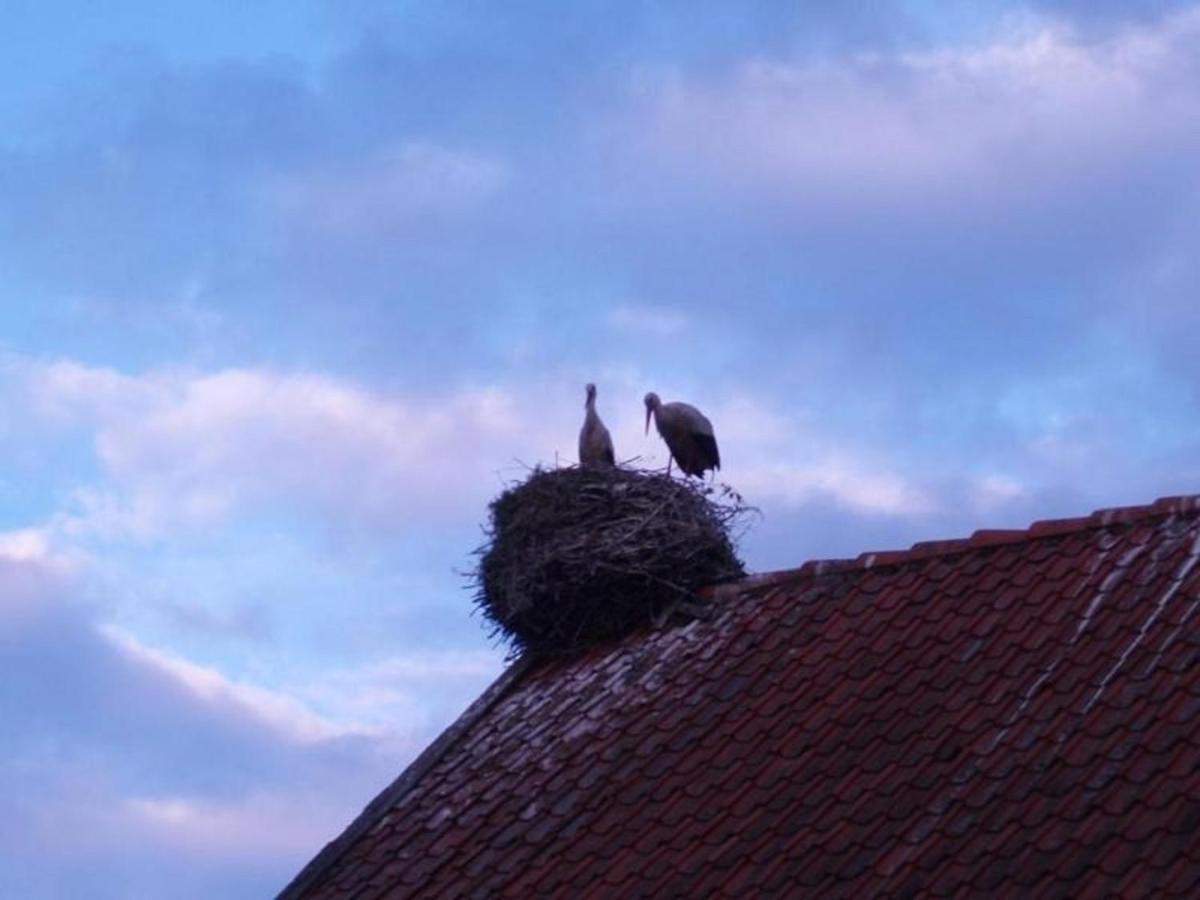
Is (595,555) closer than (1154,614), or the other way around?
(1154,614)

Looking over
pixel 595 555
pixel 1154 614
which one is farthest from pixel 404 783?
pixel 1154 614

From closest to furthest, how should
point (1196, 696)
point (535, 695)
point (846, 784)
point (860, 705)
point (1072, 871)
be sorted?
point (1072, 871)
point (1196, 696)
point (846, 784)
point (860, 705)
point (535, 695)

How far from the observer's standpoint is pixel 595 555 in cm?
1314

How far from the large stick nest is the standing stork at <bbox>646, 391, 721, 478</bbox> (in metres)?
2.71

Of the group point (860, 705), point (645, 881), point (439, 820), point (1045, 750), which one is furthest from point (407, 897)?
point (1045, 750)

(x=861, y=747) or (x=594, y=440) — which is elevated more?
(x=594, y=440)

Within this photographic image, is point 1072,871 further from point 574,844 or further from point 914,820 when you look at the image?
point 574,844

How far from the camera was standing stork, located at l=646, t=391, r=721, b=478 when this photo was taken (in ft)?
55.5

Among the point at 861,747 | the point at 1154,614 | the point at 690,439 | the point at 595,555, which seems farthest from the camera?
the point at 690,439

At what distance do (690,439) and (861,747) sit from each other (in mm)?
7347

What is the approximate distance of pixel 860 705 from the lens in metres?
10.2

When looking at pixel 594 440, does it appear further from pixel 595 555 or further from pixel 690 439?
pixel 595 555

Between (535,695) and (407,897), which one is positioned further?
(535,695)

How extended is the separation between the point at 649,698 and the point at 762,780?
1.68 metres
